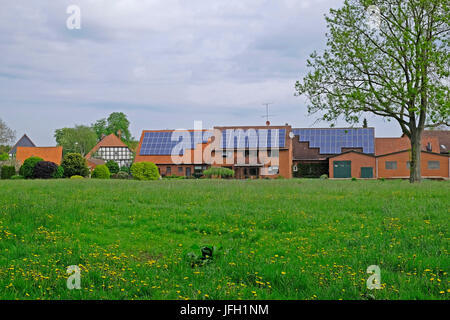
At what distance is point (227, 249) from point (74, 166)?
37.1 meters

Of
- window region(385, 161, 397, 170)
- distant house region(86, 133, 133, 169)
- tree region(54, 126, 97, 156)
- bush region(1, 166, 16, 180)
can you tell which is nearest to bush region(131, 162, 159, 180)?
bush region(1, 166, 16, 180)

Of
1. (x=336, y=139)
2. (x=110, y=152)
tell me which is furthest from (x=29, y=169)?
(x=336, y=139)

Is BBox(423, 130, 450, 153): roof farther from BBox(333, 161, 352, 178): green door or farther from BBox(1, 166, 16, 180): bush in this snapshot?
BBox(1, 166, 16, 180): bush

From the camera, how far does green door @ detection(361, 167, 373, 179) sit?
53.7 meters

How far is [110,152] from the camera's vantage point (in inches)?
3258

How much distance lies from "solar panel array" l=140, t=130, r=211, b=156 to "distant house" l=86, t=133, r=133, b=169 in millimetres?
17719

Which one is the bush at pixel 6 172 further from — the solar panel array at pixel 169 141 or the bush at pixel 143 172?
the solar panel array at pixel 169 141

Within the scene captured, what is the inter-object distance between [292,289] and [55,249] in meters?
4.60

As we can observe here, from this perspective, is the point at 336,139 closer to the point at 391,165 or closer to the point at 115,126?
the point at 391,165

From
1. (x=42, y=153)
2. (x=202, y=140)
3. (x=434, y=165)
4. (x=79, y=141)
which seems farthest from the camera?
(x=79, y=141)

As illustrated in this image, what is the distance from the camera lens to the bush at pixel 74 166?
42.0 m

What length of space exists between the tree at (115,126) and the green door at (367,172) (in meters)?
61.0

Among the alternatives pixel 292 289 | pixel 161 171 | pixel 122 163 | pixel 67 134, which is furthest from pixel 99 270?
pixel 67 134
